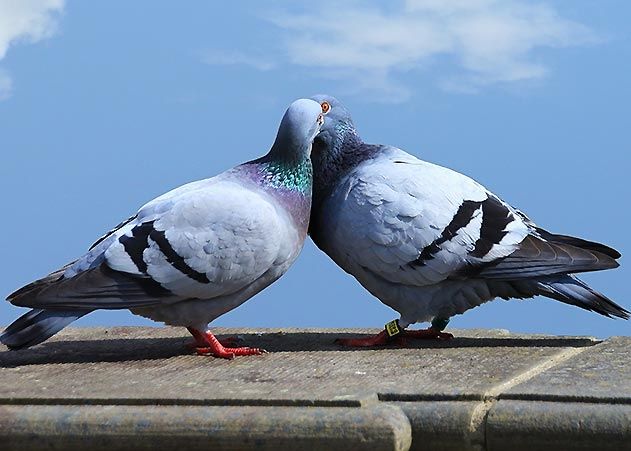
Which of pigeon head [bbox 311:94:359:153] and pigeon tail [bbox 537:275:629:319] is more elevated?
pigeon head [bbox 311:94:359:153]

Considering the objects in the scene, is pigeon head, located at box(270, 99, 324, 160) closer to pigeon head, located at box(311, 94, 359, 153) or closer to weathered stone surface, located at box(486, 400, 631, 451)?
pigeon head, located at box(311, 94, 359, 153)

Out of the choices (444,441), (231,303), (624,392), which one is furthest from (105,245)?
(624,392)

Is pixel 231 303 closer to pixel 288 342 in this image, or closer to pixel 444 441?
pixel 288 342

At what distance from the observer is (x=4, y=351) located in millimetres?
6578

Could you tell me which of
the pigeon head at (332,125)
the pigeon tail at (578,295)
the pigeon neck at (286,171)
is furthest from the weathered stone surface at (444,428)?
the pigeon head at (332,125)

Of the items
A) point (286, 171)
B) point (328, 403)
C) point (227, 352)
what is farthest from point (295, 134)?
point (328, 403)

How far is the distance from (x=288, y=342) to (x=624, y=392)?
241 cm

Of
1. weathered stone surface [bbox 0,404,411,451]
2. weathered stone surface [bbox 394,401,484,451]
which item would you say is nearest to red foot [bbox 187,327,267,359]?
weathered stone surface [bbox 0,404,411,451]

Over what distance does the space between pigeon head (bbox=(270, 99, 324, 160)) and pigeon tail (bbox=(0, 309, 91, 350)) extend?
132 centimetres

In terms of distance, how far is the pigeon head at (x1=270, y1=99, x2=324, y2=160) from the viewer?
20.1ft

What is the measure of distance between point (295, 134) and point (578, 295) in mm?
1713

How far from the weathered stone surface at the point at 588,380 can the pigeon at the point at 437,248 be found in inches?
18.0

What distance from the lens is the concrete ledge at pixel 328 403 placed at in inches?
171

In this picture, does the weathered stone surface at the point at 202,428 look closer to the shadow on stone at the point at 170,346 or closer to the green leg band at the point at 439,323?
the shadow on stone at the point at 170,346
